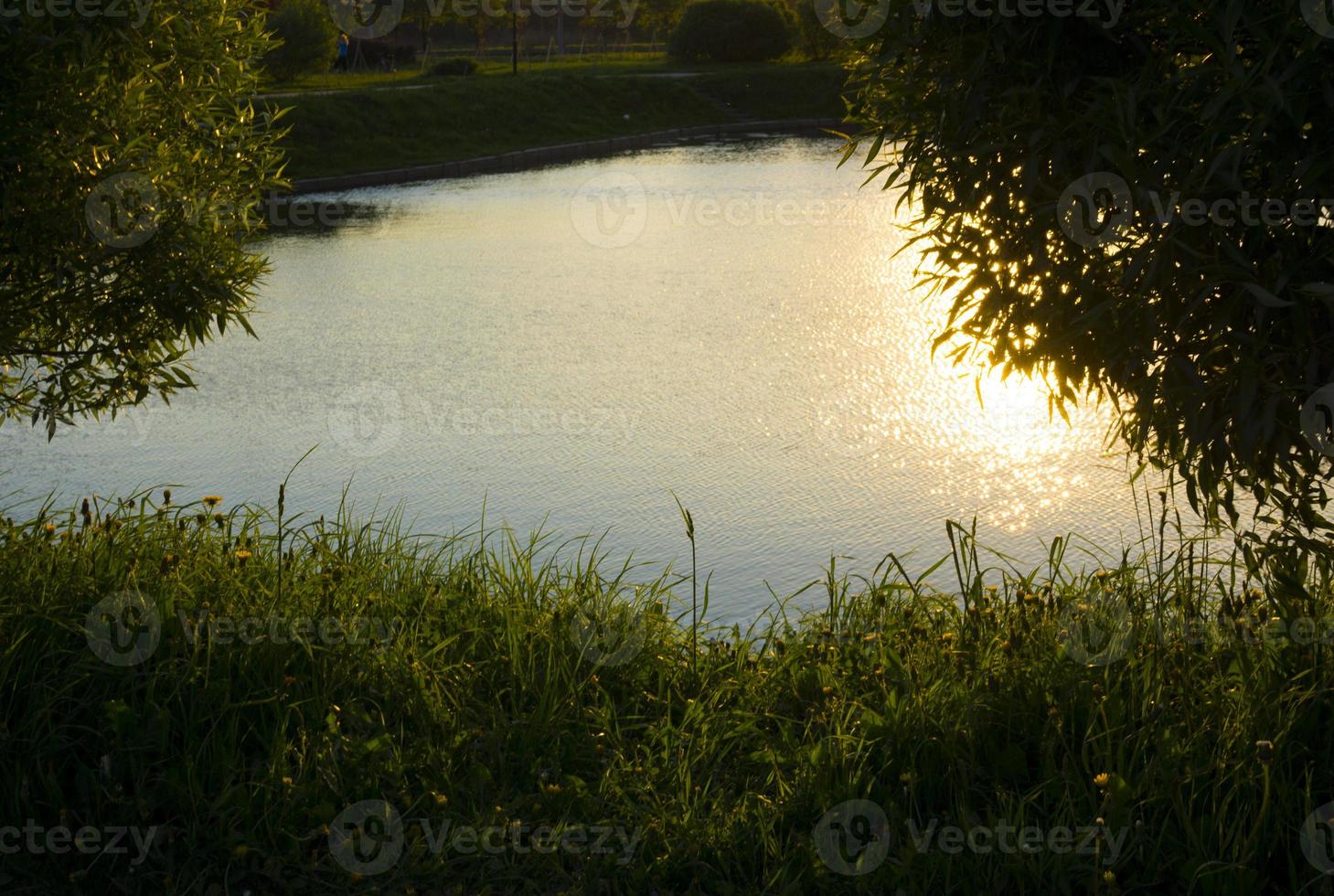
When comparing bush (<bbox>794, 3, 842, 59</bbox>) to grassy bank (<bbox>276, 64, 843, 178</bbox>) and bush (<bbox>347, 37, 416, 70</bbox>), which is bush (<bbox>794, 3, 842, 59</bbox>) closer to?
grassy bank (<bbox>276, 64, 843, 178</bbox>)

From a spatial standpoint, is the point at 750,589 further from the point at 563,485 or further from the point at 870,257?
the point at 870,257

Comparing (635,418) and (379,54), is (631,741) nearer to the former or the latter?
(635,418)

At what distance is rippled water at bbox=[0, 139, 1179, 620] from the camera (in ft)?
22.9

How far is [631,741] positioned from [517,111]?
97.3 feet

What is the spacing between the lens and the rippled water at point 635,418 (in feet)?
22.9

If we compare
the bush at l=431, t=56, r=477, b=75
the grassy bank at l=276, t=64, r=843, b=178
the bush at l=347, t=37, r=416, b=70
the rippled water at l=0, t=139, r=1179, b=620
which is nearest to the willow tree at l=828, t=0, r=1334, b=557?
the rippled water at l=0, t=139, r=1179, b=620

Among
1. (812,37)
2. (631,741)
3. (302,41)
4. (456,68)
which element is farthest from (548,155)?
(631,741)

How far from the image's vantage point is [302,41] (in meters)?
37.3

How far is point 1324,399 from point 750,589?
2967 mm

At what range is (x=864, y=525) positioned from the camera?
6.86 m

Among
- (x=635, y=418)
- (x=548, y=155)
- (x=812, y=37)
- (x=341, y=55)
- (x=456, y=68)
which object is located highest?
(x=812, y=37)

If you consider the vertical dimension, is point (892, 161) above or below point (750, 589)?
above

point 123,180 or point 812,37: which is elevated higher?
point 812,37

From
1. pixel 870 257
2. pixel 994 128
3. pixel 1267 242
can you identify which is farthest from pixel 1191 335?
pixel 870 257
